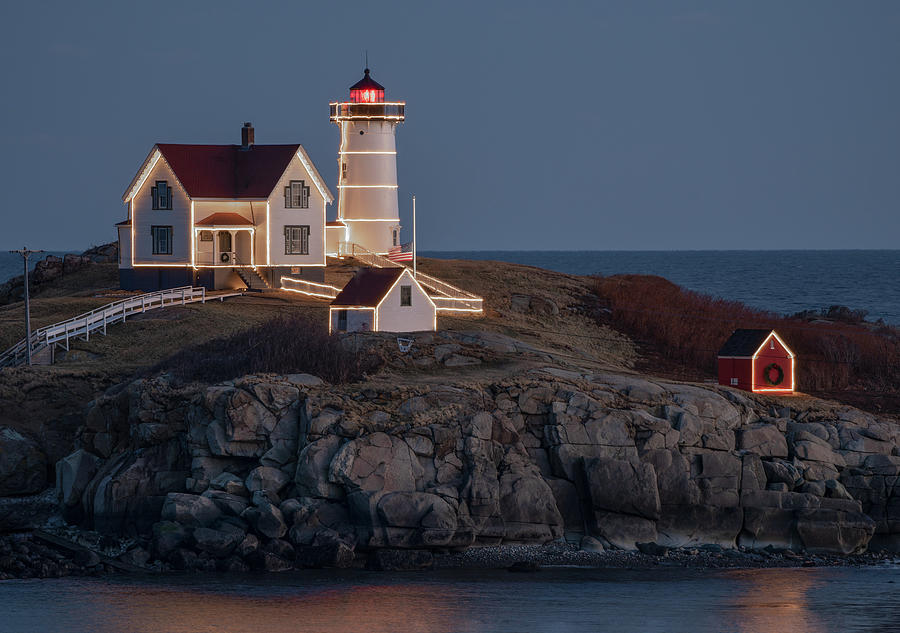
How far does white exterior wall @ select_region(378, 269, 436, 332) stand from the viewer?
50062 mm

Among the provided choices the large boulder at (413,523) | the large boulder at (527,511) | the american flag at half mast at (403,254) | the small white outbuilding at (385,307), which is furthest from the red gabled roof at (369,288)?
the large boulder at (413,523)

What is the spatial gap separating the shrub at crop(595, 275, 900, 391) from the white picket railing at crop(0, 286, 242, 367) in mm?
18806

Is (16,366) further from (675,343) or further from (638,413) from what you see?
(675,343)

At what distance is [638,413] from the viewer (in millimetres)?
40500

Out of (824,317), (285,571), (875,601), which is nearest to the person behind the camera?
(875,601)

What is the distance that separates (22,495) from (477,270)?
112 feet

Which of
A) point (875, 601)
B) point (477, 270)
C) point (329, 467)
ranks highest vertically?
point (477, 270)

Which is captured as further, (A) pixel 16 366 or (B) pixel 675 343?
(B) pixel 675 343

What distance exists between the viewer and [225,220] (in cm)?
6238

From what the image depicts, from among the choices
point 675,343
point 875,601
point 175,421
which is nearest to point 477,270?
point 675,343

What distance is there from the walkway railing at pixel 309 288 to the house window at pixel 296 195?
3.34 m

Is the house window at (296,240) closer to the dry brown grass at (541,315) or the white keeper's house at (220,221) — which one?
the white keeper's house at (220,221)

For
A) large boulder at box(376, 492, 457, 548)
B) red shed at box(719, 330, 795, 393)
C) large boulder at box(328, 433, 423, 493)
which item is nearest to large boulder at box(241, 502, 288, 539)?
large boulder at box(328, 433, 423, 493)

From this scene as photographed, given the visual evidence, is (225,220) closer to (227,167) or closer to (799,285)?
(227,167)
